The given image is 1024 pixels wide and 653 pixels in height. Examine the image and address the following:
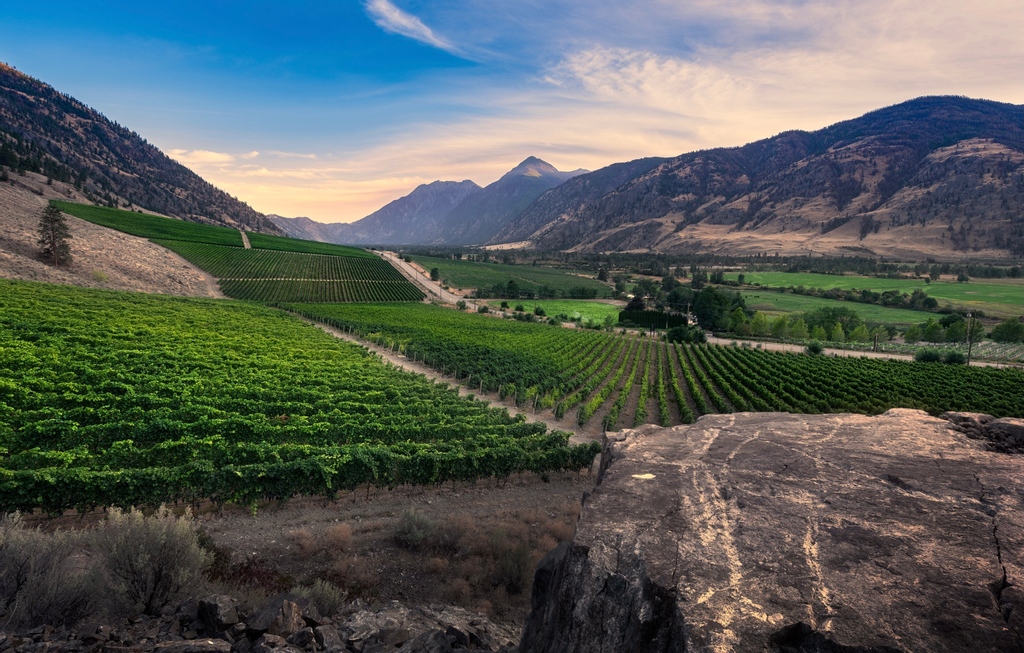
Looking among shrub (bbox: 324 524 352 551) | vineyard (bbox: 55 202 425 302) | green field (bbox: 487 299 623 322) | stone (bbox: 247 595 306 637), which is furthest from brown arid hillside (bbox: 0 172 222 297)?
stone (bbox: 247 595 306 637)

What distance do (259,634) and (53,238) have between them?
3887 inches

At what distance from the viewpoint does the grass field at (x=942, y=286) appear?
4746 inches

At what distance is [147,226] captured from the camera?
140 meters

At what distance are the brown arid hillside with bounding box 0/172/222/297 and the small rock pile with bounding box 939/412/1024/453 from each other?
327ft

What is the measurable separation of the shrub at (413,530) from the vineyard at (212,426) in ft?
12.6

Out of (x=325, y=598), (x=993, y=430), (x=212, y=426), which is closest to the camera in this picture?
(x=993, y=430)

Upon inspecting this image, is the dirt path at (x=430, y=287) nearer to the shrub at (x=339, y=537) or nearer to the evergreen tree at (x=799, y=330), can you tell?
the evergreen tree at (x=799, y=330)

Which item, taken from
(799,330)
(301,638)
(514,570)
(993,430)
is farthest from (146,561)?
(799,330)

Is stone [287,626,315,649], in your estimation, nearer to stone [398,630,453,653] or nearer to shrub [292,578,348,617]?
stone [398,630,453,653]

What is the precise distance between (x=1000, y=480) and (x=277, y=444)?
80.9 ft

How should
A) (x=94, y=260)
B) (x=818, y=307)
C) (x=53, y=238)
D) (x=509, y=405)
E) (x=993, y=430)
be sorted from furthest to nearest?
(x=818, y=307), (x=94, y=260), (x=53, y=238), (x=509, y=405), (x=993, y=430)

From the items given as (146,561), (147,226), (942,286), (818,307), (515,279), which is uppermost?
(147,226)

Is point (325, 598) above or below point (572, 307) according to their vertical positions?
below

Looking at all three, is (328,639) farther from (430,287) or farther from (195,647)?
(430,287)
